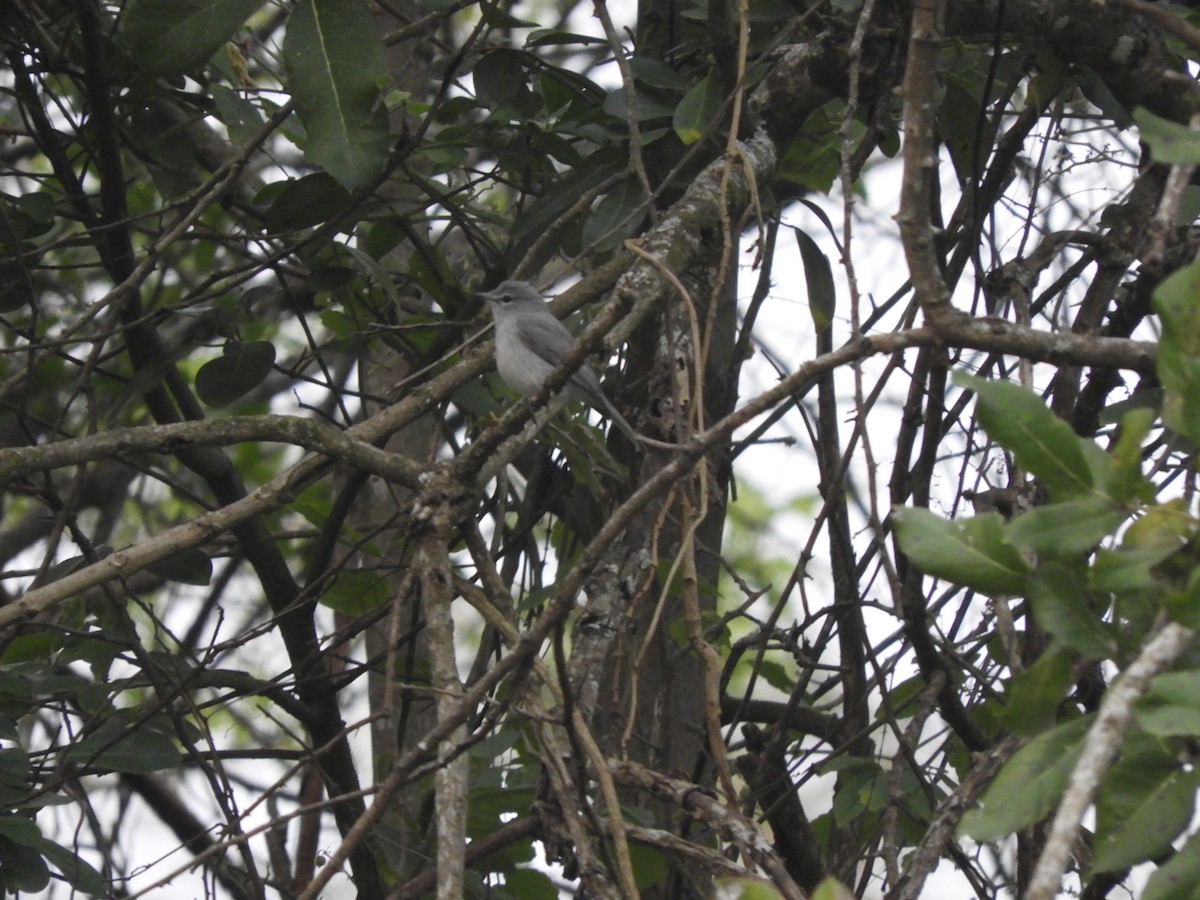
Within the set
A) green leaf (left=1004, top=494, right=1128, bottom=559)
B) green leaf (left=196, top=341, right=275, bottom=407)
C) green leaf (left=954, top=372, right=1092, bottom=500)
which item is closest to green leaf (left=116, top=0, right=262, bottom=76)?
green leaf (left=196, top=341, right=275, bottom=407)

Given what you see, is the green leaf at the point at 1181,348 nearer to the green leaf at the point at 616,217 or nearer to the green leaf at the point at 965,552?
the green leaf at the point at 965,552

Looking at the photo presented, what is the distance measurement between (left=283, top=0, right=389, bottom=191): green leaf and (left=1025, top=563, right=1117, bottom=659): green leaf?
214 centimetres

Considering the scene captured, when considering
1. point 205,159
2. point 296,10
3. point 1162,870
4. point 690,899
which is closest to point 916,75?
point 1162,870

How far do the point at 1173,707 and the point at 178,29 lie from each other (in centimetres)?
297

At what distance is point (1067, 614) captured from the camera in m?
1.72

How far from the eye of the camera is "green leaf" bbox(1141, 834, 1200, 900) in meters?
1.49

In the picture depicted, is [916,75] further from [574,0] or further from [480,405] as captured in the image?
[574,0]

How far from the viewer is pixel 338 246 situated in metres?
4.15

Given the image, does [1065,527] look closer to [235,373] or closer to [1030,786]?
[1030,786]

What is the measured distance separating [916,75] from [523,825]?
6.57ft

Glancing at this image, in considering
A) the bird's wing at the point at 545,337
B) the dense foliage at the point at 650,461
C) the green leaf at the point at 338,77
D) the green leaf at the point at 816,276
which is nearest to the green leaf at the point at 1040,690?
the dense foliage at the point at 650,461

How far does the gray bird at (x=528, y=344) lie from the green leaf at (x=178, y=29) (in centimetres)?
123

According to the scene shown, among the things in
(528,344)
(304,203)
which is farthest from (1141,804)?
(528,344)

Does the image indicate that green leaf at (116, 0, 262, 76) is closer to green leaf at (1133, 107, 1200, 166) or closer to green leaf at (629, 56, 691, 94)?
green leaf at (629, 56, 691, 94)
